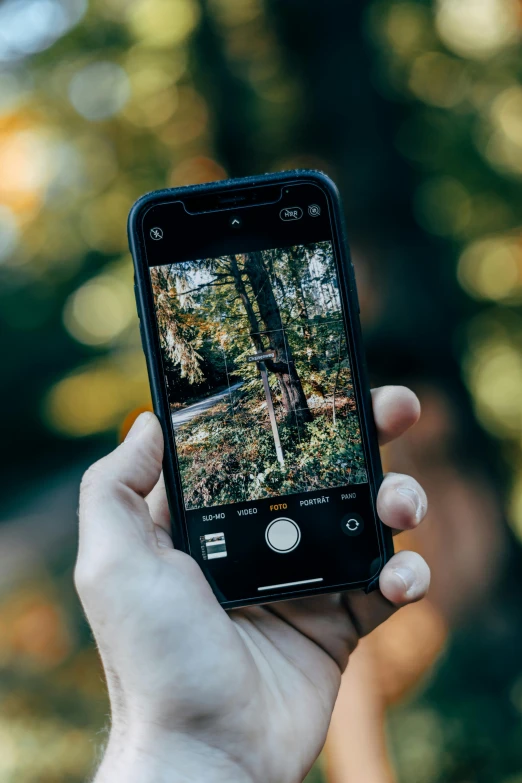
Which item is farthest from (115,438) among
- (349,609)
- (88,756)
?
(349,609)

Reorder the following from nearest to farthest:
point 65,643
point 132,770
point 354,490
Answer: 1. point 132,770
2. point 354,490
3. point 65,643

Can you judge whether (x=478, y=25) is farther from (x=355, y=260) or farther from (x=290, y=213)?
(x=290, y=213)

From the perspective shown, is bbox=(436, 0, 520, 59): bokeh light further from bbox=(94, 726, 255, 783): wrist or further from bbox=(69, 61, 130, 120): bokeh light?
bbox=(94, 726, 255, 783): wrist

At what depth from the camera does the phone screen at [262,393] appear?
0.82 m

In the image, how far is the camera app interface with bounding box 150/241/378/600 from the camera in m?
0.82

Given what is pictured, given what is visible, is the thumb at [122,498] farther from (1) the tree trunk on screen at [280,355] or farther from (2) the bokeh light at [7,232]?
(2) the bokeh light at [7,232]

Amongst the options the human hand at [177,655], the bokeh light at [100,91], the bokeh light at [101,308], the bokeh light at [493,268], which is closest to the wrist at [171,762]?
the human hand at [177,655]

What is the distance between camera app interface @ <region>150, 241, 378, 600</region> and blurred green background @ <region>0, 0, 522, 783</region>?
0.85 metres

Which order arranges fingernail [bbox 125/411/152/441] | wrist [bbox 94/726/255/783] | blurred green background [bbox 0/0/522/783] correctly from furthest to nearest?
blurred green background [bbox 0/0/522/783]
fingernail [bbox 125/411/152/441]
wrist [bbox 94/726/255/783]

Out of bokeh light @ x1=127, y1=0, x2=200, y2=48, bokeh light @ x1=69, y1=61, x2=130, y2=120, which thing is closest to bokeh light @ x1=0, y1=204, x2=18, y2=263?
bokeh light @ x1=69, y1=61, x2=130, y2=120

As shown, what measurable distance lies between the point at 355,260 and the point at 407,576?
3.55 feet

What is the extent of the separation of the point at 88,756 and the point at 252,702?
1.16 m

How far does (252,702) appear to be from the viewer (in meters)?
0.74

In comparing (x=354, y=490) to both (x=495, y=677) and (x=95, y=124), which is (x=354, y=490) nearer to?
(x=495, y=677)
